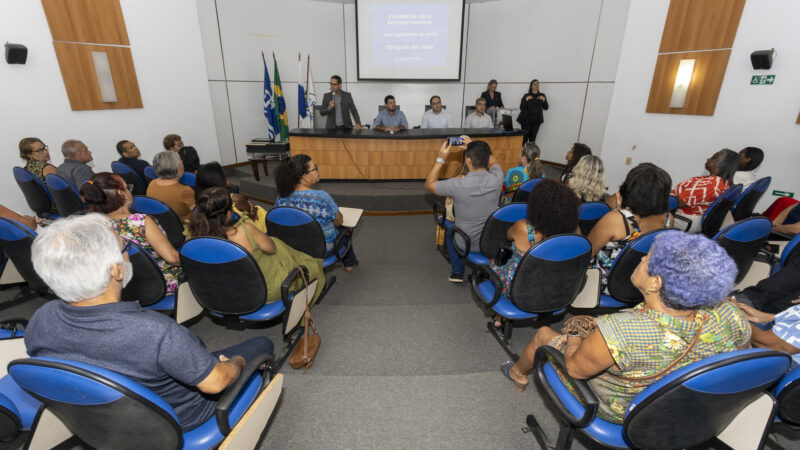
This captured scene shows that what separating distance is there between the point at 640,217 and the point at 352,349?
7.21 ft

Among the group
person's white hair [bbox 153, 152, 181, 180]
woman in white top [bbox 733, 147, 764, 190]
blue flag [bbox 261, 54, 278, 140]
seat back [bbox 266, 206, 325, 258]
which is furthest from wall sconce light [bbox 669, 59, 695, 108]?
blue flag [bbox 261, 54, 278, 140]

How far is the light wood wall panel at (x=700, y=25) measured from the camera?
477cm

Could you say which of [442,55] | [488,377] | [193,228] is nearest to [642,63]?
[442,55]

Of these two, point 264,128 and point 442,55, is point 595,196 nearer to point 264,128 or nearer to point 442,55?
point 442,55

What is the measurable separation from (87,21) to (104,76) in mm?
760

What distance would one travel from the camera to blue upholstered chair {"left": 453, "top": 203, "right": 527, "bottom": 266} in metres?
2.71

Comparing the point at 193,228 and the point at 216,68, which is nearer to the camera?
the point at 193,228

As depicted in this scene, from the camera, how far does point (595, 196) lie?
10.1 feet

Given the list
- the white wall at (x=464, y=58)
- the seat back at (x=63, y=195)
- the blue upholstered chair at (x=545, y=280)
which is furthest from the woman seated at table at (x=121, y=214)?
the white wall at (x=464, y=58)

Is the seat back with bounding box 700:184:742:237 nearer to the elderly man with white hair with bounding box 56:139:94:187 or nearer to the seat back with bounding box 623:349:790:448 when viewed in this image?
the seat back with bounding box 623:349:790:448

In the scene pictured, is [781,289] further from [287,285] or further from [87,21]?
[87,21]

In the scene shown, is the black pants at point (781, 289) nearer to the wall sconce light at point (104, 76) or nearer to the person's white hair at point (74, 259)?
the person's white hair at point (74, 259)

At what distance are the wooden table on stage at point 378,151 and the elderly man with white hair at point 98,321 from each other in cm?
475

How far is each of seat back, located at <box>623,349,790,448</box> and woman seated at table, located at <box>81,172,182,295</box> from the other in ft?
8.00
